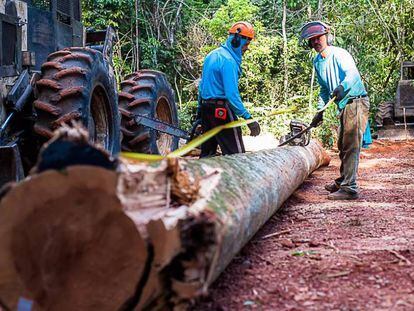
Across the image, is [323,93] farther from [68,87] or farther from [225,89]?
[68,87]

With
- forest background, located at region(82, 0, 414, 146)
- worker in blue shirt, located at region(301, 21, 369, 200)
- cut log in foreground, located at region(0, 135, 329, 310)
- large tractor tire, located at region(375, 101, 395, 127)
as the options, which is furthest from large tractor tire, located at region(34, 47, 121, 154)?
large tractor tire, located at region(375, 101, 395, 127)

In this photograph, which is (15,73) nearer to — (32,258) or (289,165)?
(289,165)

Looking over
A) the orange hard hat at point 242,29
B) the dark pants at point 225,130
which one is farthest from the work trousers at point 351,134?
the orange hard hat at point 242,29

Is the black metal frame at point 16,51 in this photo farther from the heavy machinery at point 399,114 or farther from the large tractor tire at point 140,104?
the heavy machinery at point 399,114

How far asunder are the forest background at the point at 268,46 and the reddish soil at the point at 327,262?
1018cm

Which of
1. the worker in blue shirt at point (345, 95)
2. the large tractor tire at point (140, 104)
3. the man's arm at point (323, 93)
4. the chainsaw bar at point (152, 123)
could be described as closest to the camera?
the worker in blue shirt at point (345, 95)

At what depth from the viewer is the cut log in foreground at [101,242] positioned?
2412 mm

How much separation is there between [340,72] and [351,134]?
730 mm

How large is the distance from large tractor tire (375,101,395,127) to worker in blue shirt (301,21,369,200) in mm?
10809

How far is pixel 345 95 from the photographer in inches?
272

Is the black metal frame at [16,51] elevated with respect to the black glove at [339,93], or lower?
elevated

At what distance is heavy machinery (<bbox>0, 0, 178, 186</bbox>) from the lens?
18.4 feet

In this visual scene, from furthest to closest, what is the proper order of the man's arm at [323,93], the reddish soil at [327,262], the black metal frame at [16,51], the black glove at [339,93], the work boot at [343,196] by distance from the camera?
the man's arm at [323,93], the work boot at [343,196], the black glove at [339,93], the black metal frame at [16,51], the reddish soil at [327,262]

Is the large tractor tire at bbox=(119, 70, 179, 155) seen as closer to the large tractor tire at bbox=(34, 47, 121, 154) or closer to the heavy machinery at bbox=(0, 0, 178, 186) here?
the heavy machinery at bbox=(0, 0, 178, 186)
